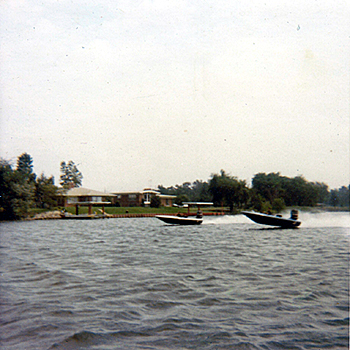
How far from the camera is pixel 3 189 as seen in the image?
1608 inches

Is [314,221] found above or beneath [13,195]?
beneath

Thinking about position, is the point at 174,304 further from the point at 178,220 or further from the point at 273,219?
the point at 178,220

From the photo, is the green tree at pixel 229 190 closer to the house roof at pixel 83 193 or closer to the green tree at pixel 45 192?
Result: the green tree at pixel 45 192

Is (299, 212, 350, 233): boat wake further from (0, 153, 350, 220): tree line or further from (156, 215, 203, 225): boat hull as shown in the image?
(156, 215, 203, 225): boat hull

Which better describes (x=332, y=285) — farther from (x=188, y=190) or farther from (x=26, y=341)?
(x=188, y=190)

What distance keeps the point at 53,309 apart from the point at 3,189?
3803 centimetres

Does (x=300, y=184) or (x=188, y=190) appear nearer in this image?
(x=300, y=184)

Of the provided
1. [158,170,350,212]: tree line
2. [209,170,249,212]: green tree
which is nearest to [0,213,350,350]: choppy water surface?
[158,170,350,212]: tree line

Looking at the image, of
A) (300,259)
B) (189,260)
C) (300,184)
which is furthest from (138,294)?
(300,184)

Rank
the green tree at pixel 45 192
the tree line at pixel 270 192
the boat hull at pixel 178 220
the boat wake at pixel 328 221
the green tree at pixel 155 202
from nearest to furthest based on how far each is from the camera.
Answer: the tree line at pixel 270 192, the boat hull at pixel 178 220, the boat wake at pixel 328 221, the green tree at pixel 45 192, the green tree at pixel 155 202

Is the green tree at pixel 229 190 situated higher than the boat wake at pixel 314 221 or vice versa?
the green tree at pixel 229 190

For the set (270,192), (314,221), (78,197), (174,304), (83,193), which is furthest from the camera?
(78,197)

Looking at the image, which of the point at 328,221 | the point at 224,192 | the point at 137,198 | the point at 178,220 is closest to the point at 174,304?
the point at 178,220

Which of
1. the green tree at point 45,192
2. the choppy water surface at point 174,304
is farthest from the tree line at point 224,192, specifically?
the choppy water surface at point 174,304
